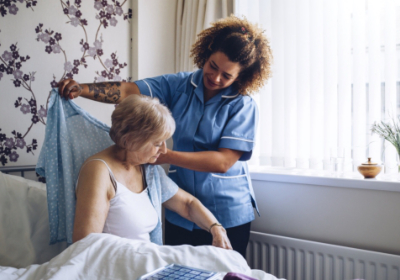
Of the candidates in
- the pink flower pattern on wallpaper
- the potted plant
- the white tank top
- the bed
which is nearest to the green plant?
the potted plant

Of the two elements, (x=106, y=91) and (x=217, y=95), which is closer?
(x=106, y=91)

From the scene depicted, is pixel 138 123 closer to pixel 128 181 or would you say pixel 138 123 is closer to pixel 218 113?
pixel 128 181

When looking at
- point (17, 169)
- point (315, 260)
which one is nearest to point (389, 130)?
point (315, 260)

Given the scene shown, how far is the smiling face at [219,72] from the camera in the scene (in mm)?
1658

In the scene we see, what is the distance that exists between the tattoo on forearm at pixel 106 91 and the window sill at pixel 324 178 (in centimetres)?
98

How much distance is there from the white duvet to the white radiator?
96 centimetres

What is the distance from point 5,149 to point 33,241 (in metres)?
0.61

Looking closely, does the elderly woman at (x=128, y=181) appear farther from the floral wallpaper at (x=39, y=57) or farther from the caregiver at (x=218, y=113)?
the floral wallpaper at (x=39, y=57)

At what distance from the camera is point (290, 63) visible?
2.24 meters

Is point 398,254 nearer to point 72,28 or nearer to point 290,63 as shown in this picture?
point 290,63

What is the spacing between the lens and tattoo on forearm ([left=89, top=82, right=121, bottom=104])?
62.7 inches

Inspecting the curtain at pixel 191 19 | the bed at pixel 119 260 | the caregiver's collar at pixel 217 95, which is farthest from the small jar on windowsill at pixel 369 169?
the curtain at pixel 191 19

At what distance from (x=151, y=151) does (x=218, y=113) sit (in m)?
0.47

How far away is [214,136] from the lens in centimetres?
175
